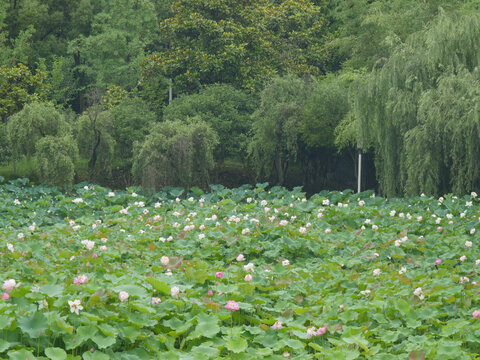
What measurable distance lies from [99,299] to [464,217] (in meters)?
7.65

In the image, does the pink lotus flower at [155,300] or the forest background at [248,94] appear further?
the forest background at [248,94]

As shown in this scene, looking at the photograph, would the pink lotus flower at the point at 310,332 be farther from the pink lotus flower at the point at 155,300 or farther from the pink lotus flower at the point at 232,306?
the pink lotus flower at the point at 155,300

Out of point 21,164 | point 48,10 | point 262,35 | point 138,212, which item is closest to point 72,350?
point 138,212

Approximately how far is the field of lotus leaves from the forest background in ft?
17.2

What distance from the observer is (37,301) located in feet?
13.9

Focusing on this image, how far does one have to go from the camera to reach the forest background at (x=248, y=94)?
1453 centimetres

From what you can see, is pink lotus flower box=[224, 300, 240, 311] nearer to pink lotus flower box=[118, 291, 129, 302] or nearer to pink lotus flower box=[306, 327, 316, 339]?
pink lotus flower box=[306, 327, 316, 339]

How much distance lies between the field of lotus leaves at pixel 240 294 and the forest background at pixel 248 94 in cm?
526

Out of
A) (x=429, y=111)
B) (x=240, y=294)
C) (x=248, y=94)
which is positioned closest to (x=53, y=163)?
(x=248, y=94)

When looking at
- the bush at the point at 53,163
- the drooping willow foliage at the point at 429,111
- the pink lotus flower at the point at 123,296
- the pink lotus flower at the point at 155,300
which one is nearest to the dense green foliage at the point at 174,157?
the bush at the point at 53,163

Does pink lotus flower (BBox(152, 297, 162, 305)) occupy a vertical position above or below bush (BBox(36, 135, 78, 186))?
below

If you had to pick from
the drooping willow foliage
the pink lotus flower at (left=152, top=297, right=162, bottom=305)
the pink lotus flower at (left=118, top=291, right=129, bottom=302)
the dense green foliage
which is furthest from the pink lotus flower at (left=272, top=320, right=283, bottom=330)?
the dense green foliage

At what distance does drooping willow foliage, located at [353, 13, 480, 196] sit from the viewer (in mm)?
13281

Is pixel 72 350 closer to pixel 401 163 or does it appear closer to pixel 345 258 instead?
pixel 345 258
